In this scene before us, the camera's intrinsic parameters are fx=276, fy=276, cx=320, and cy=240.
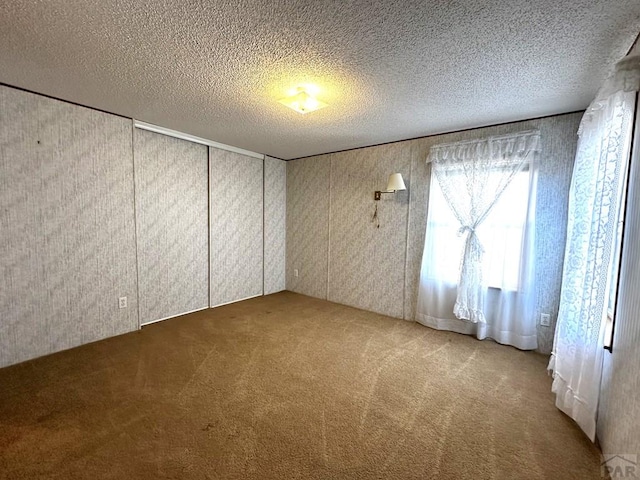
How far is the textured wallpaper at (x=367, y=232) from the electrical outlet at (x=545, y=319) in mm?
1443

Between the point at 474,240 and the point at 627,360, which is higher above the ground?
the point at 474,240

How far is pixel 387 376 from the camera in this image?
7.55ft

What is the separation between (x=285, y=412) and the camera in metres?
1.83

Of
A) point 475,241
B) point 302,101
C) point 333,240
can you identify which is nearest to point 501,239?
point 475,241

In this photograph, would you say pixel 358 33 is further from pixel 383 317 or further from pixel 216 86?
pixel 383 317

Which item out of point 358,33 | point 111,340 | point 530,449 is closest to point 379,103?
point 358,33

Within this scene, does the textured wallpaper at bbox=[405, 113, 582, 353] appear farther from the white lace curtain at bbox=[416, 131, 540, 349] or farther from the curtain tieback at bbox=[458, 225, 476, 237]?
the curtain tieback at bbox=[458, 225, 476, 237]

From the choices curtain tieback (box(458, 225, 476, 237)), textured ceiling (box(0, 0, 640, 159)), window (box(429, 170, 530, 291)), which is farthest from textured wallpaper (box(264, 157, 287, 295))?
curtain tieback (box(458, 225, 476, 237))

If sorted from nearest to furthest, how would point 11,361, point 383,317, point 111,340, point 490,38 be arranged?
point 490,38
point 11,361
point 111,340
point 383,317

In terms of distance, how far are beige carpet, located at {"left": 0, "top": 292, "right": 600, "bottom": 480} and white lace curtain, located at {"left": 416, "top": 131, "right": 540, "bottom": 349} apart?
31 cm

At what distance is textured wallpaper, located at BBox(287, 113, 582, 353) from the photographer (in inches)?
106

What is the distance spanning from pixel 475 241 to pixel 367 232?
1.37 meters

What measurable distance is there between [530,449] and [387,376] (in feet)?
3.18

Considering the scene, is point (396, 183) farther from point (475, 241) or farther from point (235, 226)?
point (235, 226)
